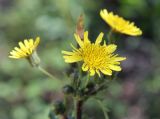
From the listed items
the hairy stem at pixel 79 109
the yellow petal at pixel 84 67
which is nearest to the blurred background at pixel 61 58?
the hairy stem at pixel 79 109

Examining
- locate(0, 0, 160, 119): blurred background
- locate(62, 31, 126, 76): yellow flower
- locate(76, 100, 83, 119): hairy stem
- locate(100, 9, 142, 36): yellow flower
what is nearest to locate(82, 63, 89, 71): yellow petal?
locate(62, 31, 126, 76): yellow flower

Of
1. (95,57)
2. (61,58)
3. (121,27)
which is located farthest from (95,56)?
(61,58)

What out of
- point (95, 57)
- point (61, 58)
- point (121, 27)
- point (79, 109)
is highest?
point (61, 58)

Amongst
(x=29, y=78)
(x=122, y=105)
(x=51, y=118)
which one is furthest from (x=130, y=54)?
(x=51, y=118)

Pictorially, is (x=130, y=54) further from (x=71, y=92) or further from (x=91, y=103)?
(x=71, y=92)

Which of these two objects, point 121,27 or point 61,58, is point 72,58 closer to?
point 121,27
